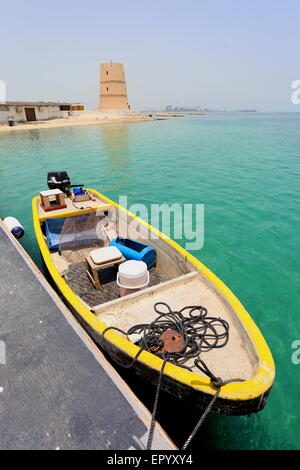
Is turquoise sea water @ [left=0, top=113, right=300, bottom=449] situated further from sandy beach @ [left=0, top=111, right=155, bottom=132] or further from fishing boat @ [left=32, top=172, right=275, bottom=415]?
sandy beach @ [left=0, top=111, right=155, bottom=132]

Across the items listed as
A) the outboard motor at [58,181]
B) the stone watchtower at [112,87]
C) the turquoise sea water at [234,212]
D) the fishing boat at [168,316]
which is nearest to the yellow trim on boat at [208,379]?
the fishing boat at [168,316]

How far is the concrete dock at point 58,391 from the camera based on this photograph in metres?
2.92

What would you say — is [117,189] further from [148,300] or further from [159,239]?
[148,300]

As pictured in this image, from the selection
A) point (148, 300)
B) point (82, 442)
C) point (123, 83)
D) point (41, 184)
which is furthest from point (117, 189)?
point (123, 83)

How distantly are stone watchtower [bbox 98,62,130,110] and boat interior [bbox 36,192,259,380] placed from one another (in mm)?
89011

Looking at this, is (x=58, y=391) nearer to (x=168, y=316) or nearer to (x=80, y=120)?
(x=168, y=316)

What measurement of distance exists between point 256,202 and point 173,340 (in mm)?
12148

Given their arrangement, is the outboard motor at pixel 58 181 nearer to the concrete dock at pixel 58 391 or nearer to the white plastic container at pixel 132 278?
the white plastic container at pixel 132 278

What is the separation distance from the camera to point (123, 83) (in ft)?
281

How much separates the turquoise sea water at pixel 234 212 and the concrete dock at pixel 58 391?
1689 mm

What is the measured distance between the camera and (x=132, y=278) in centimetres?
540
